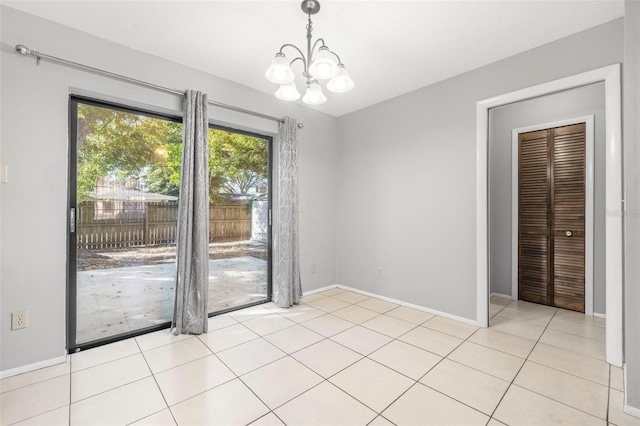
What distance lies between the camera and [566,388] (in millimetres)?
1923

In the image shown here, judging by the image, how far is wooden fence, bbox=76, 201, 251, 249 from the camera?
99.9 inches

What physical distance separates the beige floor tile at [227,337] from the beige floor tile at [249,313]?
8.7 inches

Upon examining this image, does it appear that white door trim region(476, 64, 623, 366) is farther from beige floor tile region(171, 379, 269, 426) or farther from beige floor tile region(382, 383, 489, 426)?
beige floor tile region(171, 379, 269, 426)

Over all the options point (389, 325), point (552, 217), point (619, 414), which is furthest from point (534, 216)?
point (619, 414)

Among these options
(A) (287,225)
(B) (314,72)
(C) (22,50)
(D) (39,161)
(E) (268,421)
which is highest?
(C) (22,50)

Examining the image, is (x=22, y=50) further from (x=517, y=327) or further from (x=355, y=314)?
(x=517, y=327)

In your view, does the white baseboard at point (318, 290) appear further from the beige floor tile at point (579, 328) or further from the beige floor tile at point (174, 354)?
the beige floor tile at point (579, 328)

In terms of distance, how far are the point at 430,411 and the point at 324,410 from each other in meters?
0.64

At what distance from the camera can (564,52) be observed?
2479mm

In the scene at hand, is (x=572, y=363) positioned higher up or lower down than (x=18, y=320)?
lower down

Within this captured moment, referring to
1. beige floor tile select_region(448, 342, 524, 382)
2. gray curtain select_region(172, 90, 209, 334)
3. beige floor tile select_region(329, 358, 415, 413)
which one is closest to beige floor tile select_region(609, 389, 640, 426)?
beige floor tile select_region(448, 342, 524, 382)

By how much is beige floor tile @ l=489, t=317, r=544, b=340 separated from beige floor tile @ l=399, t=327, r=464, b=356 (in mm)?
627

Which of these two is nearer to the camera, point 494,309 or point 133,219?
point 133,219

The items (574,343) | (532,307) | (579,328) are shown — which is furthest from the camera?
(532,307)
